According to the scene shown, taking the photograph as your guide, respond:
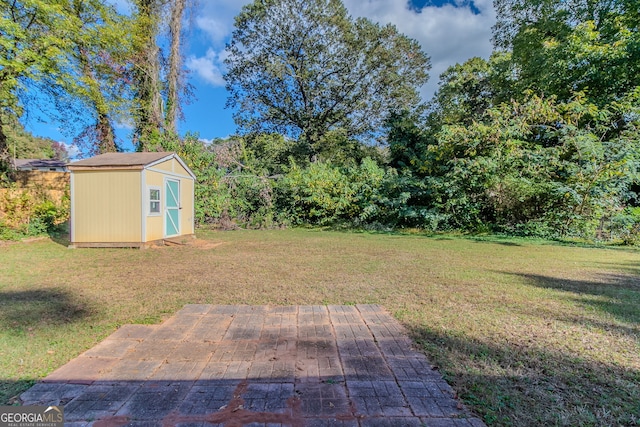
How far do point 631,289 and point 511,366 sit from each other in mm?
3998

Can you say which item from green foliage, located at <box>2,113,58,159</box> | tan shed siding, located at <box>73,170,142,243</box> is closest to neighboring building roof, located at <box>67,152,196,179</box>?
tan shed siding, located at <box>73,170,142,243</box>

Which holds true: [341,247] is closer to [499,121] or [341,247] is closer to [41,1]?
[499,121]

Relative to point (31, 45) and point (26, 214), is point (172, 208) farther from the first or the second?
point (31, 45)

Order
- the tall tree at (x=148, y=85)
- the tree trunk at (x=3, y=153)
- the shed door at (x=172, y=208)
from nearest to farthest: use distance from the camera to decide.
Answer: the shed door at (x=172, y=208) → the tree trunk at (x=3, y=153) → the tall tree at (x=148, y=85)

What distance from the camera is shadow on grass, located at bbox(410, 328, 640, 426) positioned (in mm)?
1887

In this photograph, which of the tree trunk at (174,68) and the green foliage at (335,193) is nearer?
the green foliage at (335,193)

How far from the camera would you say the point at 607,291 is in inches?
184

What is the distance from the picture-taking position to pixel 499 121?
11.4 m

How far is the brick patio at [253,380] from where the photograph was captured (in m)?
1.85

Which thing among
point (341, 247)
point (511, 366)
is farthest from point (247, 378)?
point (341, 247)

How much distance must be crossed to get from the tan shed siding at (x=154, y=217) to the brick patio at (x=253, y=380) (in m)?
6.16

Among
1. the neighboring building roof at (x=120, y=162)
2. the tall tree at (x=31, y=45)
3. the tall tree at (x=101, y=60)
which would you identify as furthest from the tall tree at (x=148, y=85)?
the neighboring building roof at (x=120, y=162)

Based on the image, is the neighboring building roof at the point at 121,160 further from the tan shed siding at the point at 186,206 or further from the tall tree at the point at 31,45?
the tall tree at the point at 31,45

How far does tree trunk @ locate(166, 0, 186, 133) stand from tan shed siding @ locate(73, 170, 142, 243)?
737 centimetres
